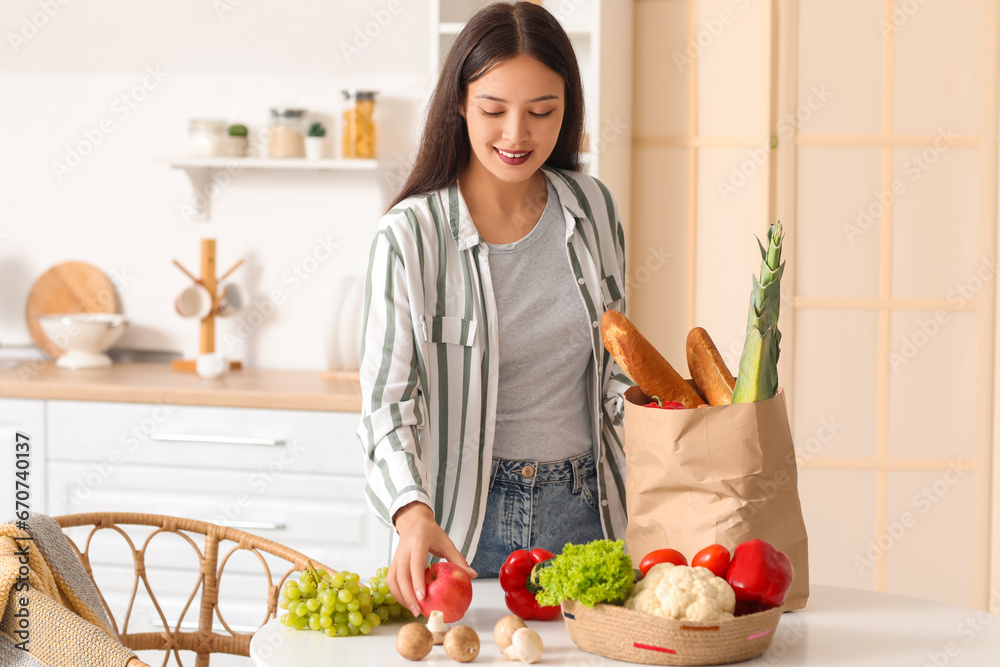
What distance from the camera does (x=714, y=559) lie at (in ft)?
2.96

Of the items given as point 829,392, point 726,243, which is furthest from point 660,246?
point 829,392

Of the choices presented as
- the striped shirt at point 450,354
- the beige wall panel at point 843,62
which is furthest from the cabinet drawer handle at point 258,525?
the beige wall panel at point 843,62

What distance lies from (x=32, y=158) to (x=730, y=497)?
9.37ft

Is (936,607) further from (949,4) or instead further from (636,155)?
(949,4)

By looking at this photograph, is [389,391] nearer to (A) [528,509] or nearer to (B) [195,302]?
(A) [528,509]

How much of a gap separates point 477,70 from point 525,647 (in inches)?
28.9

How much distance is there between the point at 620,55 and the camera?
8.39 ft

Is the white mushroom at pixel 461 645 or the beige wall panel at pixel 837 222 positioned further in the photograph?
the beige wall panel at pixel 837 222

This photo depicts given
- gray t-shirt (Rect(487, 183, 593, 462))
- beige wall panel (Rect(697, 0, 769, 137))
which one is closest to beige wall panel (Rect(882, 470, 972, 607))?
beige wall panel (Rect(697, 0, 769, 137))

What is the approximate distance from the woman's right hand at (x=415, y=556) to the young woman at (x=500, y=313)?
133 mm

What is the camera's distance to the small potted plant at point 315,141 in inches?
111

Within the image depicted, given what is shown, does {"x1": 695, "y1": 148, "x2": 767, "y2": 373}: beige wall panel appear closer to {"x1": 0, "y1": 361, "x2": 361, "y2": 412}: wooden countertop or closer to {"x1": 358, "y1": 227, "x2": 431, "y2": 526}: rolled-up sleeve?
{"x1": 0, "y1": 361, "x2": 361, "y2": 412}: wooden countertop

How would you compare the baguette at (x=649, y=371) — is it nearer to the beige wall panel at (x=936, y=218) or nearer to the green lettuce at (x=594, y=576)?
the green lettuce at (x=594, y=576)

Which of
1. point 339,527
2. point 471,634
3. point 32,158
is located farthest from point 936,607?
point 32,158
